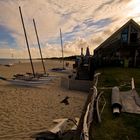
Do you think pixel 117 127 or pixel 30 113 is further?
pixel 30 113

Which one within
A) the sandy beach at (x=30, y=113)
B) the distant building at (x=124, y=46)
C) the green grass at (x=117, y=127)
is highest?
the distant building at (x=124, y=46)

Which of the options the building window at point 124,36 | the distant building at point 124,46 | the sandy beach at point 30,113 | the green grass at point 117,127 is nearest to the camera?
the green grass at point 117,127

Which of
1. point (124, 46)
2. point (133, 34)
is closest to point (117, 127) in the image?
point (124, 46)

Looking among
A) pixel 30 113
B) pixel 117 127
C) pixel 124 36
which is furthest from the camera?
pixel 124 36

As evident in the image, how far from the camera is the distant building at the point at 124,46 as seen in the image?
30.5m

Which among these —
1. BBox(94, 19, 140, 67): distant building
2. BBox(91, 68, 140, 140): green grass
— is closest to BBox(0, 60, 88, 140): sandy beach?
BBox(91, 68, 140, 140): green grass

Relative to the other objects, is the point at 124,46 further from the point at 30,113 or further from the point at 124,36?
the point at 30,113

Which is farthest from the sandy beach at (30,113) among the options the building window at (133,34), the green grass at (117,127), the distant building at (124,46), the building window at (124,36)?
the building window at (133,34)

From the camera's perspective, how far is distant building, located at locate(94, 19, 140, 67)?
30.5m

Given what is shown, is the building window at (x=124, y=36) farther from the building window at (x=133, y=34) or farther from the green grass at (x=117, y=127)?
the green grass at (x=117, y=127)

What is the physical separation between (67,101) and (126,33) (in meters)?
19.4

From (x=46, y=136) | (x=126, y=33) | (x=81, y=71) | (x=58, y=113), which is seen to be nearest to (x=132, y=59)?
(x=126, y=33)

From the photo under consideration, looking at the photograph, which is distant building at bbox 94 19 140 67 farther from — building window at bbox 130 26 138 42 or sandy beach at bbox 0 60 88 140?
sandy beach at bbox 0 60 88 140

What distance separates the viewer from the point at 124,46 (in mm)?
30672
